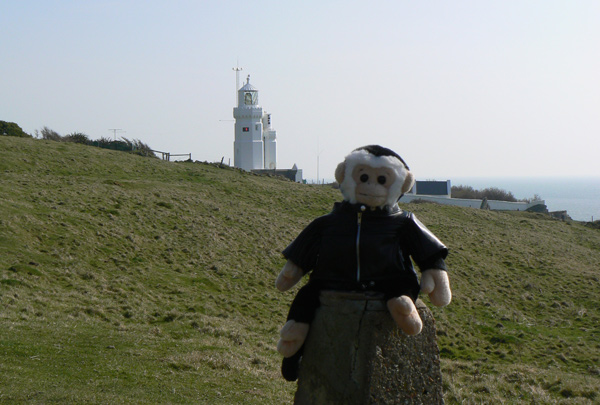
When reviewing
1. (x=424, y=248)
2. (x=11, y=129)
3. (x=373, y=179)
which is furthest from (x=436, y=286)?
(x=11, y=129)

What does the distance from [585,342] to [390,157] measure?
1721 centimetres

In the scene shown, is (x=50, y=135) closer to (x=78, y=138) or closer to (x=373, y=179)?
(x=78, y=138)

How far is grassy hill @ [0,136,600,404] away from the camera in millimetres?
10664

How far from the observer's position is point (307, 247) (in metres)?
5.96

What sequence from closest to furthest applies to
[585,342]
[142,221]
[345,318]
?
[345,318] → [585,342] → [142,221]

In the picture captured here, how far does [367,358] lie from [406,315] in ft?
1.53

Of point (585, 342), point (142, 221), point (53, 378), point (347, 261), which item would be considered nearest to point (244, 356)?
point (53, 378)

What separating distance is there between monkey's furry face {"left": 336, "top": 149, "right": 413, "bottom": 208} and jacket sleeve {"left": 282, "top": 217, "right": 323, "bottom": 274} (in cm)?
42

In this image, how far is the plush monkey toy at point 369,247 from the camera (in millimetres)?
5578

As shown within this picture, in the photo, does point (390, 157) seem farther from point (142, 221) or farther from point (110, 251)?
point (142, 221)

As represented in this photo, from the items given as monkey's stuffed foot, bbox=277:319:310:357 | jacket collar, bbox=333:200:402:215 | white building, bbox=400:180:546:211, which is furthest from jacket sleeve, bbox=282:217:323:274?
white building, bbox=400:180:546:211

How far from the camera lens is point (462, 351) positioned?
1839cm

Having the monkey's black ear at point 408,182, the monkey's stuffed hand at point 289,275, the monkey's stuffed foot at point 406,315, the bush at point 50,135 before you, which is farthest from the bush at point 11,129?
the monkey's stuffed foot at point 406,315

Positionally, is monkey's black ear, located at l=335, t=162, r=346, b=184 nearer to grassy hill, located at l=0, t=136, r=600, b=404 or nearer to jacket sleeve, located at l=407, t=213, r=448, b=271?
jacket sleeve, located at l=407, t=213, r=448, b=271
